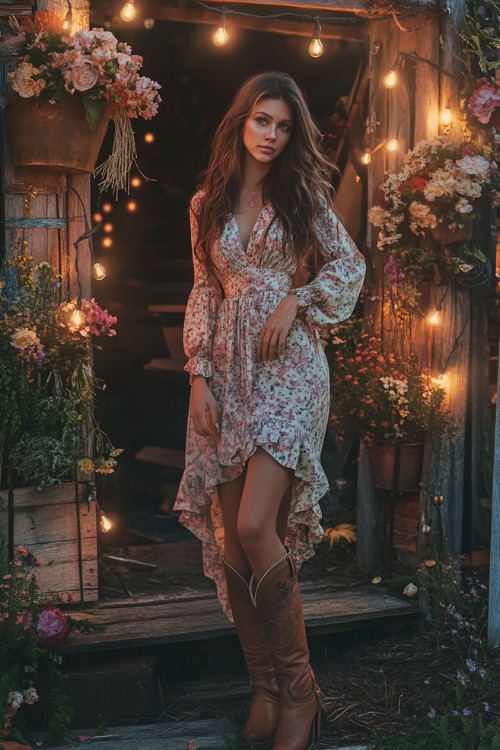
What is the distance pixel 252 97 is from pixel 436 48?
→ 1.99 metres

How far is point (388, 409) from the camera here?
Answer: 5078 mm

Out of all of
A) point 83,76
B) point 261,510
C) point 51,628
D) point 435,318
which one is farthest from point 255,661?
point 83,76

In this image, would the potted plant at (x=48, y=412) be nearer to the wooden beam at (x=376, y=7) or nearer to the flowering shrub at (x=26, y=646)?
the flowering shrub at (x=26, y=646)

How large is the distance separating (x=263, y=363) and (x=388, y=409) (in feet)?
5.31

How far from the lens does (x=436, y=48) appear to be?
205 inches

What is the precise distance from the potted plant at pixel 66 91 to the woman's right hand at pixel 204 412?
4.31 feet

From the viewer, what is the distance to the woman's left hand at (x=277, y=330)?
354 cm

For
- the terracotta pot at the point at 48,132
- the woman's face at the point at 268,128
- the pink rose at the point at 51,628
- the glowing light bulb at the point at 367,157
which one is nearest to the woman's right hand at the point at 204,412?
the woman's face at the point at 268,128

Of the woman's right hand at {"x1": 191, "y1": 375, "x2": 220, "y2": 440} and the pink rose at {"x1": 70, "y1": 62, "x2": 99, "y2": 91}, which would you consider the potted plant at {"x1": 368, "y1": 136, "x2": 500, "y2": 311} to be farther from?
the woman's right hand at {"x1": 191, "y1": 375, "x2": 220, "y2": 440}

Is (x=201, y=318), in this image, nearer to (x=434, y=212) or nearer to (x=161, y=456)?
(x=434, y=212)

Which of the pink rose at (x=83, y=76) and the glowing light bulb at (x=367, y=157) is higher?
the pink rose at (x=83, y=76)

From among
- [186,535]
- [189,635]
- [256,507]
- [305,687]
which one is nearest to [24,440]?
[189,635]

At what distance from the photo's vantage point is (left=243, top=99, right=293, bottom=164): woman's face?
11.8 feet

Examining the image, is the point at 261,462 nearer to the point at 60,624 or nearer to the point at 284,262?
the point at 284,262
